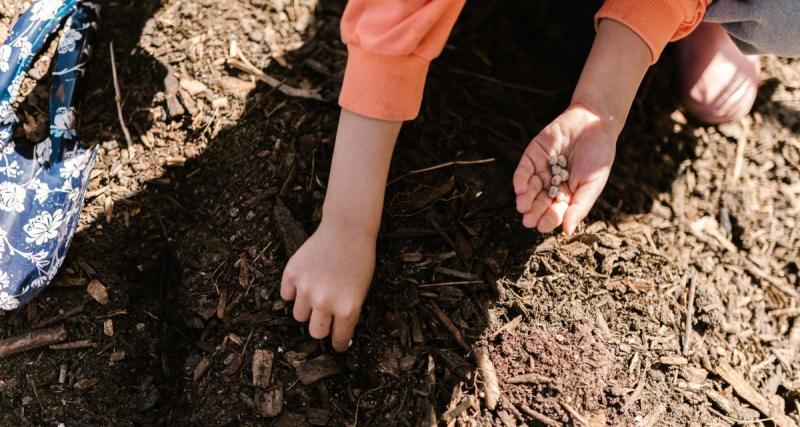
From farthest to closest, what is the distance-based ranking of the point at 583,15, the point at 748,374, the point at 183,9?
the point at 583,15, the point at 183,9, the point at 748,374

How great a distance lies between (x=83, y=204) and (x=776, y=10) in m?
1.69

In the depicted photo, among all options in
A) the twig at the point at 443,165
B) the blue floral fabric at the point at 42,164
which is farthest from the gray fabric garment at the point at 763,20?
the blue floral fabric at the point at 42,164

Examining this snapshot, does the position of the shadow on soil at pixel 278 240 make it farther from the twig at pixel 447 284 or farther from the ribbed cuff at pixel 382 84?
the ribbed cuff at pixel 382 84

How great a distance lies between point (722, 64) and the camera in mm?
1967

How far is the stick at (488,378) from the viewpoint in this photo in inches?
58.6

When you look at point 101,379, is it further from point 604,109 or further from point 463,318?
point 604,109

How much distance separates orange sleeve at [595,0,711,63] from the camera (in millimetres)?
1529

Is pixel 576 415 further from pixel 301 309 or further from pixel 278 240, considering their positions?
pixel 278 240

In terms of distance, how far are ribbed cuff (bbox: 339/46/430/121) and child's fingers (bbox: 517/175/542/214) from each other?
303mm

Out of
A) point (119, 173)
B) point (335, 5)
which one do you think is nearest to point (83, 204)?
point (119, 173)

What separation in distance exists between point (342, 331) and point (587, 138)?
2.24 feet

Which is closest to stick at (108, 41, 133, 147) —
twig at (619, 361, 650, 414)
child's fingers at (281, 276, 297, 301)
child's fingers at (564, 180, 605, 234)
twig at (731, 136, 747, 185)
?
child's fingers at (281, 276, 297, 301)

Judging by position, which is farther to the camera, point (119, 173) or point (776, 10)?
point (119, 173)

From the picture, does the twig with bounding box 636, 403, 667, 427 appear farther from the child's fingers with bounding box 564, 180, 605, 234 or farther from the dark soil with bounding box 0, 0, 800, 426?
the child's fingers with bounding box 564, 180, 605, 234
